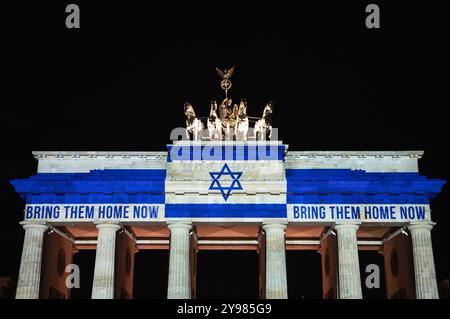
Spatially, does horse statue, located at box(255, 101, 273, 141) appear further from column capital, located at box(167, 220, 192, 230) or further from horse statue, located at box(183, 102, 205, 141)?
column capital, located at box(167, 220, 192, 230)

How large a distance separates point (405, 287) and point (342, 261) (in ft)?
22.3

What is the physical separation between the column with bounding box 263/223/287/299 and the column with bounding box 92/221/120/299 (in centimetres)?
1135

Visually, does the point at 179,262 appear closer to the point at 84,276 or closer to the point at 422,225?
the point at 422,225

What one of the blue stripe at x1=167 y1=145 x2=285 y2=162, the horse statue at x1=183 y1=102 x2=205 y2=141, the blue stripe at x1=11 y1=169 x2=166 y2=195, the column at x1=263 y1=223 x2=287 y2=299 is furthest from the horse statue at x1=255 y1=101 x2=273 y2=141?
the blue stripe at x1=11 y1=169 x2=166 y2=195

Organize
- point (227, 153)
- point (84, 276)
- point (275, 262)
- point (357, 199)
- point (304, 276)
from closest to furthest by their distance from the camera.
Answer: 1. point (275, 262)
2. point (357, 199)
3. point (227, 153)
4. point (84, 276)
5. point (304, 276)

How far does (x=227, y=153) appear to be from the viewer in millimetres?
46406

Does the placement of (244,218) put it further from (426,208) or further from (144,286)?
(144,286)

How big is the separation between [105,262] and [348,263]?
17761 mm

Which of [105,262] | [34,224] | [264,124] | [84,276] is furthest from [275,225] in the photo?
[84,276]

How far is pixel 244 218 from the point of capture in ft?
148

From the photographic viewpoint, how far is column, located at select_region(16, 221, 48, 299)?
43.7 m

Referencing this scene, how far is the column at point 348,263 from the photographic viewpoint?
43531 millimetres
